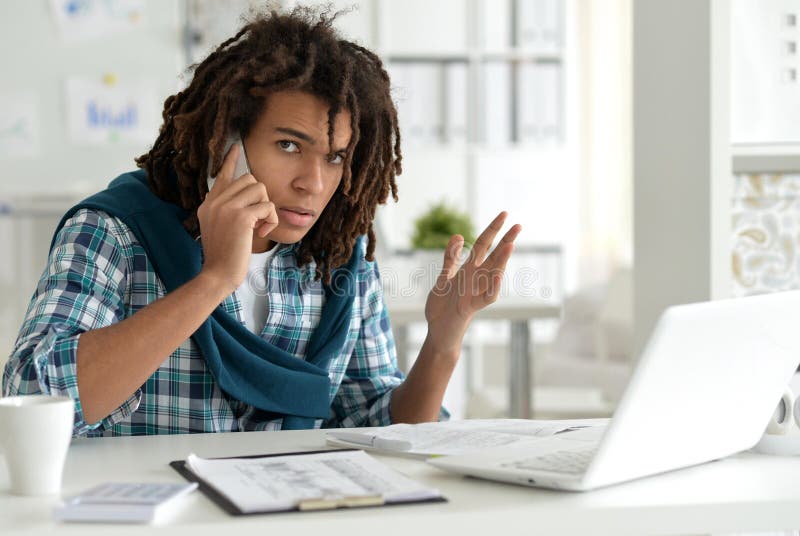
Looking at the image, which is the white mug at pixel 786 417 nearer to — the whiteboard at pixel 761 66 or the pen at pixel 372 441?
the pen at pixel 372 441

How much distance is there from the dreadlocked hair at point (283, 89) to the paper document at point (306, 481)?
21.6 inches

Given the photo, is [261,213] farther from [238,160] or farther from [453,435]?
[453,435]

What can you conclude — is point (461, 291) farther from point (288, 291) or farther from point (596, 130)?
point (596, 130)

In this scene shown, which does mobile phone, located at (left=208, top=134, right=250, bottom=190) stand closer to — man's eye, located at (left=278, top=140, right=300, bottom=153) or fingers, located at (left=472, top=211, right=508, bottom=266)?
man's eye, located at (left=278, top=140, right=300, bottom=153)

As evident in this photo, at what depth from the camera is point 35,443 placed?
0.88m

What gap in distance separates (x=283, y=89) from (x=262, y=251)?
0.25 m

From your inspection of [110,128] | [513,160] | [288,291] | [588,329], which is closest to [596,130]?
[513,160]

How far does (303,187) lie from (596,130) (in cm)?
367

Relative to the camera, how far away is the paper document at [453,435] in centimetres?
105

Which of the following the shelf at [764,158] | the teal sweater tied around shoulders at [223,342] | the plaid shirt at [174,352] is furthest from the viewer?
the shelf at [764,158]

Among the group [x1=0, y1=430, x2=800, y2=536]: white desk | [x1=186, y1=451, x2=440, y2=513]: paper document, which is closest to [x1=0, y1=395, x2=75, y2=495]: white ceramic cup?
[x1=0, y1=430, x2=800, y2=536]: white desk

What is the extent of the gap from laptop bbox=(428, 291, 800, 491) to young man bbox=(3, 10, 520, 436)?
428mm

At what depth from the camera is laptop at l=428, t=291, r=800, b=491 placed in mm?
857

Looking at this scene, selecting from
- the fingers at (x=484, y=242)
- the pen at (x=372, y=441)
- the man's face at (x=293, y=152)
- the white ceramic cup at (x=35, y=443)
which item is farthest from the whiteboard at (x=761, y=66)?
the white ceramic cup at (x=35, y=443)
